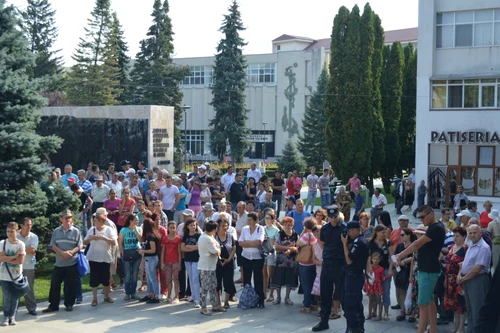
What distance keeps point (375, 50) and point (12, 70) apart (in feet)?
87.4

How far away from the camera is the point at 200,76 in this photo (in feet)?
267

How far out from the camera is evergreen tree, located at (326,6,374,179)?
115ft

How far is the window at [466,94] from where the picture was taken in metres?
28.8

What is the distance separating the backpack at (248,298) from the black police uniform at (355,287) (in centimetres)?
236

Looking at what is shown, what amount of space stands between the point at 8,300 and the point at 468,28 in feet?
79.8

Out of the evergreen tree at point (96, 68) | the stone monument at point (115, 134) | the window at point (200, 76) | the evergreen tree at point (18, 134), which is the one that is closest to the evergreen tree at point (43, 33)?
the evergreen tree at point (96, 68)

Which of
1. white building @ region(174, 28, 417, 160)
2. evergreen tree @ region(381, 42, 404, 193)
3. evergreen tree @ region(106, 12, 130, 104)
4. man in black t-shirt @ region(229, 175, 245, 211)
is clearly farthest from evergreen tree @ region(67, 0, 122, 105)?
man in black t-shirt @ region(229, 175, 245, 211)

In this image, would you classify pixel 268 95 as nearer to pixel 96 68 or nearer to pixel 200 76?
pixel 200 76

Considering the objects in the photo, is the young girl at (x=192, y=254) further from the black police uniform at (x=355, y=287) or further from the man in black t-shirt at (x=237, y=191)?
the man in black t-shirt at (x=237, y=191)

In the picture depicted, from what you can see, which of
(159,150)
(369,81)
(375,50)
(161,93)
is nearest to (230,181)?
(159,150)

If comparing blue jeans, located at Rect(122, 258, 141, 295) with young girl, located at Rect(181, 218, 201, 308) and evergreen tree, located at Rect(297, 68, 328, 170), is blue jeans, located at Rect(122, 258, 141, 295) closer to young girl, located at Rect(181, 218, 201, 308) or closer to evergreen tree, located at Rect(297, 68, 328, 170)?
young girl, located at Rect(181, 218, 201, 308)

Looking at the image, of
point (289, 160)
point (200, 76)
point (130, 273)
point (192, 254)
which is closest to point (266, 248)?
point (192, 254)

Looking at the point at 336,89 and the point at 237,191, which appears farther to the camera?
the point at 336,89

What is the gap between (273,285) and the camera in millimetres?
12328
